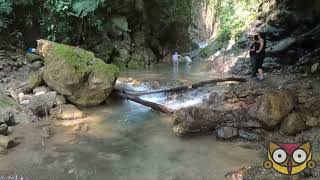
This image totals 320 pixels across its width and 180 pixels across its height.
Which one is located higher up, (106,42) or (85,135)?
(106,42)

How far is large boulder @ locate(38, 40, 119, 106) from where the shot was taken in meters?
10.6

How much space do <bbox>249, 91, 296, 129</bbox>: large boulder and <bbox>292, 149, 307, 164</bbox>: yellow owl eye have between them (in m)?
3.33

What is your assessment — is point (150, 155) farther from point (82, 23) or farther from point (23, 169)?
point (82, 23)

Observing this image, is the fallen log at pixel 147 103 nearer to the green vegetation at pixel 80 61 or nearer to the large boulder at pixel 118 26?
the green vegetation at pixel 80 61

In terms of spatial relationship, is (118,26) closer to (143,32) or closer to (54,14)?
(143,32)

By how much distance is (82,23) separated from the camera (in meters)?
16.9

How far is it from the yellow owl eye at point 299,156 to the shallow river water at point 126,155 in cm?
184

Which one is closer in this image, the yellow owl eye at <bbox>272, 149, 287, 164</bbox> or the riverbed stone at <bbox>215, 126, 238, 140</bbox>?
the yellow owl eye at <bbox>272, 149, 287, 164</bbox>

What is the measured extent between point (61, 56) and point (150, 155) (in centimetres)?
481

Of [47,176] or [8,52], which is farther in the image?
[8,52]

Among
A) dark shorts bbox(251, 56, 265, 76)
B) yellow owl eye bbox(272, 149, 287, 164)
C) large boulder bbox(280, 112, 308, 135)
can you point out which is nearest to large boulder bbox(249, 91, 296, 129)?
large boulder bbox(280, 112, 308, 135)

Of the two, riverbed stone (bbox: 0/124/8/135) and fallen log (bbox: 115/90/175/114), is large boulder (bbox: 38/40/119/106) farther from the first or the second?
riverbed stone (bbox: 0/124/8/135)

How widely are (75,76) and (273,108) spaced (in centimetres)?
546

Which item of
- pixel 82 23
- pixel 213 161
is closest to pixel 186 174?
pixel 213 161
